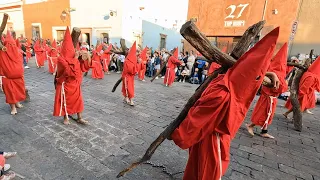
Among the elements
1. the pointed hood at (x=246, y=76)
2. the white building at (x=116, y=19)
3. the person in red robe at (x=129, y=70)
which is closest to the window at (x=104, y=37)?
the white building at (x=116, y=19)

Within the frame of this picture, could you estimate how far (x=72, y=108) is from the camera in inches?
169

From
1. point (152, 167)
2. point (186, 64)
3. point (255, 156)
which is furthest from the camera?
point (186, 64)

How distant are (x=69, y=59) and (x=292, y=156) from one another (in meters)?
4.65

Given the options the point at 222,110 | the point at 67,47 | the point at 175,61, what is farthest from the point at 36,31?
the point at 222,110

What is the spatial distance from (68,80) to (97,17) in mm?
14992

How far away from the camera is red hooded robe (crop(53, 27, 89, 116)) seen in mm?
3873

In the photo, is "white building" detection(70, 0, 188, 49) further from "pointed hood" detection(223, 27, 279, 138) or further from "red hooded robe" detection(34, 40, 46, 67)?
"pointed hood" detection(223, 27, 279, 138)

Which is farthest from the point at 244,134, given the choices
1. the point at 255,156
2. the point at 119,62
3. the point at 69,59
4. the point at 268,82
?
the point at 119,62

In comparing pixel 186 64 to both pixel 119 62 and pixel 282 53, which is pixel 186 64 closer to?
pixel 119 62

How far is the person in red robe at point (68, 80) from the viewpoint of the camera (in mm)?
3875

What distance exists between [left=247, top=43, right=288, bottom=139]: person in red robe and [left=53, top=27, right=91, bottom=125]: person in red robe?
Result: 154 inches

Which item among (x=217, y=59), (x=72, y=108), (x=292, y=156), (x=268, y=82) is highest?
(x=217, y=59)

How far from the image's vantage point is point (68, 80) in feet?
13.5

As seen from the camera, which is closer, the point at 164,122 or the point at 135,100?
the point at 164,122
